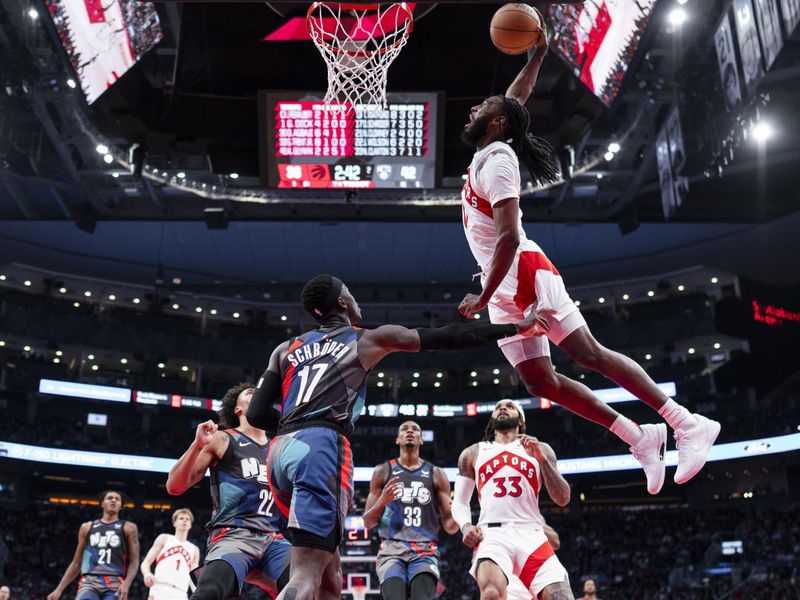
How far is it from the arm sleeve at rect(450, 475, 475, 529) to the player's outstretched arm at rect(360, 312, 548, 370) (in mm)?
2964

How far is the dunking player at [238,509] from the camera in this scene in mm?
6043

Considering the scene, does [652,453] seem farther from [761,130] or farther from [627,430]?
[761,130]

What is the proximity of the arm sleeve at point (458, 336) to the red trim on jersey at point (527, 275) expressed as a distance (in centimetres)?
55

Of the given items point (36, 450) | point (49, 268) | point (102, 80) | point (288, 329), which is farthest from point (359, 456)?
point (102, 80)

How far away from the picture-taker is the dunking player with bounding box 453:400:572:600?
271 inches

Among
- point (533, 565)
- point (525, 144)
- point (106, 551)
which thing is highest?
point (525, 144)

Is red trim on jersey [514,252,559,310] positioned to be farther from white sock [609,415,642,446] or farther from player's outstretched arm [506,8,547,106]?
player's outstretched arm [506,8,547,106]

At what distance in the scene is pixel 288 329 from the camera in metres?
45.6

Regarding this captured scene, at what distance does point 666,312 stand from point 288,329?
19800 millimetres

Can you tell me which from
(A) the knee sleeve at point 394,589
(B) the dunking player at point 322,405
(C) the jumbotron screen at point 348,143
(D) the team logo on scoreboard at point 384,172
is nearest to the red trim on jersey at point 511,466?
(A) the knee sleeve at point 394,589

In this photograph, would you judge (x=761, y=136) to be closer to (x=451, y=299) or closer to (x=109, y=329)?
(x=451, y=299)

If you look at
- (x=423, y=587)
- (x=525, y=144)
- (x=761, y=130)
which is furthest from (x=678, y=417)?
(x=761, y=130)

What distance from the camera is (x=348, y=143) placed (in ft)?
54.0

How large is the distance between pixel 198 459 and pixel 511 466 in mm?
2810
